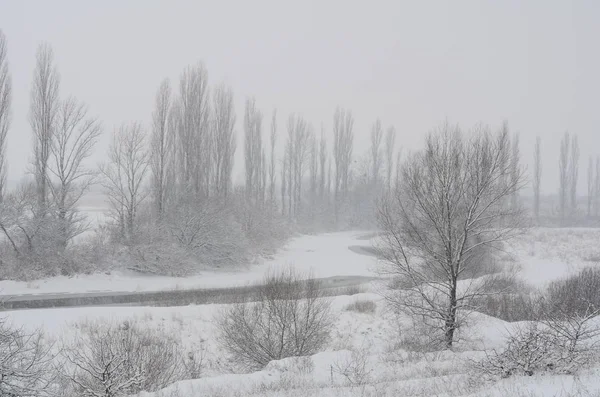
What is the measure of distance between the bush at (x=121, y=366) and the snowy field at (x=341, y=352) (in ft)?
2.14

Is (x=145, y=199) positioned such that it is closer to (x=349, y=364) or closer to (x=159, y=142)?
(x=159, y=142)

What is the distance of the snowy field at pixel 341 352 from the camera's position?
632 cm

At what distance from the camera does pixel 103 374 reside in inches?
261

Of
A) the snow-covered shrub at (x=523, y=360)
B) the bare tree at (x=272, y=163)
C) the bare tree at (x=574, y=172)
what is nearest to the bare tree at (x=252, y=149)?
the bare tree at (x=272, y=163)

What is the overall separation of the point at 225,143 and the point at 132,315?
21778mm

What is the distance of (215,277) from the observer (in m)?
24.3

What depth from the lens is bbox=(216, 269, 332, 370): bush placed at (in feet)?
34.5

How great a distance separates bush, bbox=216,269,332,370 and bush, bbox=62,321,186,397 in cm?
167

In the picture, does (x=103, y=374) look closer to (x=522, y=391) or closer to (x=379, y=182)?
(x=522, y=391)

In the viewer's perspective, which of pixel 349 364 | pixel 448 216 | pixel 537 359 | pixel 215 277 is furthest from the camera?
pixel 215 277

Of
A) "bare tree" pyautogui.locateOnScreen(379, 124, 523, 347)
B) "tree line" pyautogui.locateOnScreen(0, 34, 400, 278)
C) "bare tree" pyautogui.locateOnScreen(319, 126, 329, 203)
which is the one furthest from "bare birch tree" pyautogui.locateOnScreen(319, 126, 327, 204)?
"bare tree" pyautogui.locateOnScreen(379, 124, 523, 347)

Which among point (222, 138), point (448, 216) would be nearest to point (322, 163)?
point (222, 138)

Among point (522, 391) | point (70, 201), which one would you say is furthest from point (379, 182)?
point (522, 391)

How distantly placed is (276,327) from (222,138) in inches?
969
